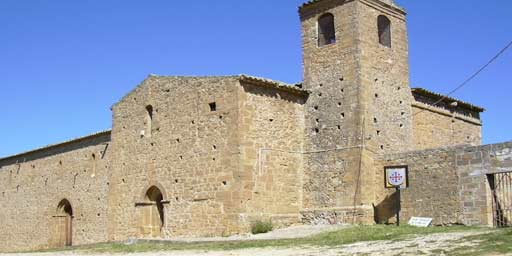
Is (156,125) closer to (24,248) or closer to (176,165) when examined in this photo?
(176,165)

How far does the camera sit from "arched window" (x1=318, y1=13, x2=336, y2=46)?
23625 millimetres

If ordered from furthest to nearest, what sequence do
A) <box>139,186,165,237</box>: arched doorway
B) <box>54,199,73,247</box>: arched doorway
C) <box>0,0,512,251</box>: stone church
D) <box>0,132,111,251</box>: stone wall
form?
1. <box>54,199,73,247</box>: arched doorway
2. <box>0,132,111,251</box>: stone wall
3. <box>139,186,165,237</box>: arched doorway
4. <box>0,0,512,251</box>: stone church

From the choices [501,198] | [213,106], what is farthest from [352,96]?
[501,198]

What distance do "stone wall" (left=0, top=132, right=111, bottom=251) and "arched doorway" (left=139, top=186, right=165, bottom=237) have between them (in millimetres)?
3064

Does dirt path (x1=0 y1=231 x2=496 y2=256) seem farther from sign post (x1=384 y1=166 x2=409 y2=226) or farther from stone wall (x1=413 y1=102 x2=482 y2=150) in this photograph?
stone wall (x1=413 y1=102 x2=482 y2=150)

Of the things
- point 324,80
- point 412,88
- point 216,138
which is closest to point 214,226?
point 216,138

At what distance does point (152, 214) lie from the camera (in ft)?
79.8

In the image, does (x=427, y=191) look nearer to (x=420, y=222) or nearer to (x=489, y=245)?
(x=420, y=222)

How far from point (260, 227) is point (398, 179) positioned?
4507 millimetres

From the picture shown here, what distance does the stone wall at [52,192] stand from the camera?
27.5 meters

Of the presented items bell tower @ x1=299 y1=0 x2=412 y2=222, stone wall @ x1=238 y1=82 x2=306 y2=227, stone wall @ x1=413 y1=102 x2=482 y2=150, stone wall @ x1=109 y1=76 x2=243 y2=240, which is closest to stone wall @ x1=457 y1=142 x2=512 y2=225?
bell tower @ x1=299 y1=0 x2=412 y2=222

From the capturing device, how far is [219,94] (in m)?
22.0

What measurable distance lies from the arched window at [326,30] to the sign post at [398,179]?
5347 mm

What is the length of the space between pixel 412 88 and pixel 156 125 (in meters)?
9.27
